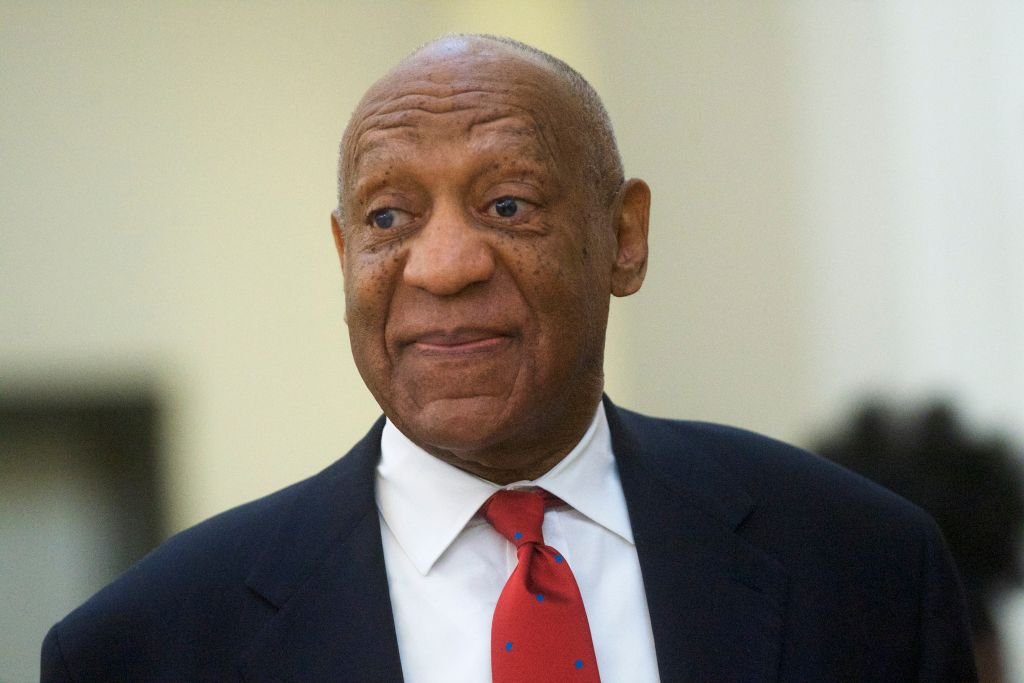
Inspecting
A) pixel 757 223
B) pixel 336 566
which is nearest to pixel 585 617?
pixel 336 566

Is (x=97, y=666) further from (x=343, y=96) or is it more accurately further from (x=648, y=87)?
(x=648, y=87)

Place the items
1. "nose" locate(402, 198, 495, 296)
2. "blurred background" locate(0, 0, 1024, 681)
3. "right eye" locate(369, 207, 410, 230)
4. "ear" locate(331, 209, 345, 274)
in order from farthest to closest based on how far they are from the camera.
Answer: "blurred background" locate(0, 0, 1024, 681), "ear" locate(331, 209, 345, 274), "right eye" locate(369, 207, 410, 230), "nose" locate(402, 198, 495, 296)

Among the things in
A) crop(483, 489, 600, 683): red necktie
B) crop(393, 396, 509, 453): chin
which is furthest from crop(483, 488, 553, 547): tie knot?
crop(393, 396, 509, 453): chin

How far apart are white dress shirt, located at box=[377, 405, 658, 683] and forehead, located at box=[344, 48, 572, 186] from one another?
1.71 ft

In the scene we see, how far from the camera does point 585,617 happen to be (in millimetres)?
2244

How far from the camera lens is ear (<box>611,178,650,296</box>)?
2.54 metres

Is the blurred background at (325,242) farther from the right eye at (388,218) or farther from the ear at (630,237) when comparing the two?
the right eye at (388,218)

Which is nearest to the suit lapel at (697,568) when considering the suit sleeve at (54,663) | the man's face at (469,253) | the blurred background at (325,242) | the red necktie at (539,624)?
the red necktie at (539,624)

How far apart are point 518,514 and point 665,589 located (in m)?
0.27

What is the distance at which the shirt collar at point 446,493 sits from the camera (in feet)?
7.71

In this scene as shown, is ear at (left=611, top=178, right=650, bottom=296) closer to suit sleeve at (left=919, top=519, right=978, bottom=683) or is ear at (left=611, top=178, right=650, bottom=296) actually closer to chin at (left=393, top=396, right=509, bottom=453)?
chin at (left=393, top=396, right=509, bottom=453)

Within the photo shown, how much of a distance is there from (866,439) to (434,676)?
2.49 m

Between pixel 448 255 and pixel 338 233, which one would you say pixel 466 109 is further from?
pixel 338 233

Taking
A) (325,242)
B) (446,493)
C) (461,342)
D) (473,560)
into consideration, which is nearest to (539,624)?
(473,560)
